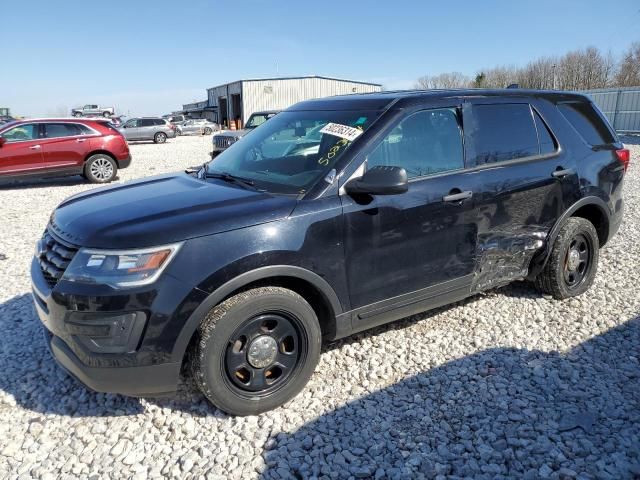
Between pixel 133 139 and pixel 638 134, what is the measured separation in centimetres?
2901

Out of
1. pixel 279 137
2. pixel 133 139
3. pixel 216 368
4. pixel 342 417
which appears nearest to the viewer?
pixel 216 368

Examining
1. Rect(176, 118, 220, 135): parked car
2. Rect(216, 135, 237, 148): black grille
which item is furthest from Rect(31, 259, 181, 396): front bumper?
Rect(176, 118, 220, 135): parked car

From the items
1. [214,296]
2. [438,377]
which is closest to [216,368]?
[214,296]

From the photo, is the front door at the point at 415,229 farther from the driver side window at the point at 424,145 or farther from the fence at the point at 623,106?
the fence at the point at 623,106

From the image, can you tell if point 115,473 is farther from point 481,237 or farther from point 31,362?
point 481,237

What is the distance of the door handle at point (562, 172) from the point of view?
4.06m

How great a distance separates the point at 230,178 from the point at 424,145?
4.63 feet

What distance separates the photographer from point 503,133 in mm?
3861

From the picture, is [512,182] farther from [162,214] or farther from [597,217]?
[162,214]

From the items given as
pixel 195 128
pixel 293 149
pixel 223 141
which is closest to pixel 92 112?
pixel 195 128

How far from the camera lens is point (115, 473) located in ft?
8.25

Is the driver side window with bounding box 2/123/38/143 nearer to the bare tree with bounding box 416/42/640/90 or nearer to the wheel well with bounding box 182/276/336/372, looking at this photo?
the wheel well with bounding box 182/276/336/372

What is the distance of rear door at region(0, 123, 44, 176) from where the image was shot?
1138cm

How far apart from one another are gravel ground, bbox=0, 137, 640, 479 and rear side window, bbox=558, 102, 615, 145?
1.62 metres
